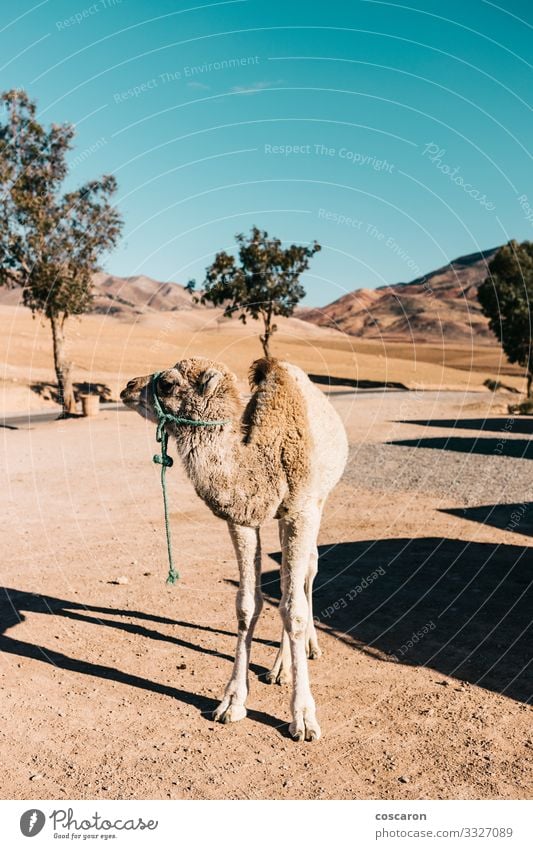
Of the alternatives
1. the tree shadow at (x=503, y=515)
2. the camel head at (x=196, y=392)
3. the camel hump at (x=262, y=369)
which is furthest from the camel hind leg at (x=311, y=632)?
the tree shadow at (x=503, y=515)

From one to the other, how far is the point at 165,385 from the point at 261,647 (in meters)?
3.65

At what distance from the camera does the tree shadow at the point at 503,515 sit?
46.7 feet

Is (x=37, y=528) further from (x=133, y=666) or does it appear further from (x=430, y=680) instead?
(x=430, y=680)

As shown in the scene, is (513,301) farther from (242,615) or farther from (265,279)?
(242,615)

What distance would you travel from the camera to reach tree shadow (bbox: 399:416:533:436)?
31453mm

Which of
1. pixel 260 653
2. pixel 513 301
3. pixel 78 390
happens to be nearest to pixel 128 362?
pixel 78 390

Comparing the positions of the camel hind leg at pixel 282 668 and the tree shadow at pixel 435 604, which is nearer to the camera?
the camel hind leg at pixel 282 668

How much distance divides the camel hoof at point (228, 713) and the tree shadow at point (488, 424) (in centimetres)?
2465

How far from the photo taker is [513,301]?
1970 inches

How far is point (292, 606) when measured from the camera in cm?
684

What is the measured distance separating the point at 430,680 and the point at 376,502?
877 centimetres

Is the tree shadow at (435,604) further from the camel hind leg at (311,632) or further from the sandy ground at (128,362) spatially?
the sandy ground at (128,362)

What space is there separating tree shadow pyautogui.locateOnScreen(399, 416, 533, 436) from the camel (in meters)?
24.4

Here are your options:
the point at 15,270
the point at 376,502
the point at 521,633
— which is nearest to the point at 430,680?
the point at 521,633
